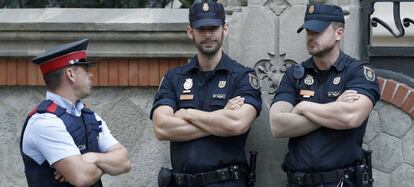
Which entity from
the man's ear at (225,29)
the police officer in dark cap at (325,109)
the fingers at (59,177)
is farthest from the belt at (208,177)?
the fingers at (59,177)

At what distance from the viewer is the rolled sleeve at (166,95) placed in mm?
6086

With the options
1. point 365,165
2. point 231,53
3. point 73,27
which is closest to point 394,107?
point 365,165

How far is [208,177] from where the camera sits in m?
6.00

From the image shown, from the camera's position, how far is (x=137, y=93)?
22.4 ft

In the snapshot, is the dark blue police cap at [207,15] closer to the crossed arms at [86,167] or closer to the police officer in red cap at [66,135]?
the police officer in red cap at [66,135]

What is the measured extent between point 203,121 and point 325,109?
709 millimetres

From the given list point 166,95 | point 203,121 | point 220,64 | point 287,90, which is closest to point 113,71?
point 166,95

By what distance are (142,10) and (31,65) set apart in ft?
2.73

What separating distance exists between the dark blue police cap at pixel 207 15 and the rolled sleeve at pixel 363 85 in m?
0.86

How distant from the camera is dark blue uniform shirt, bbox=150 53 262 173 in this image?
5.99 metres

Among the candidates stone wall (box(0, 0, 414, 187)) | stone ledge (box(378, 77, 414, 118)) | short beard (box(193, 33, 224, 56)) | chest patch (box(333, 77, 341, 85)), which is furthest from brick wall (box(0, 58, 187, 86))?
stone ledge (box(378, 77, 414, 118))

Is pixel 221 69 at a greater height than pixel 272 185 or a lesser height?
greater

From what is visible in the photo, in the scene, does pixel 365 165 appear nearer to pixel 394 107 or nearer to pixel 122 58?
pixel 394 107

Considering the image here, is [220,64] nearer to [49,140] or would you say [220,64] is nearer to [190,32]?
[190,32]
